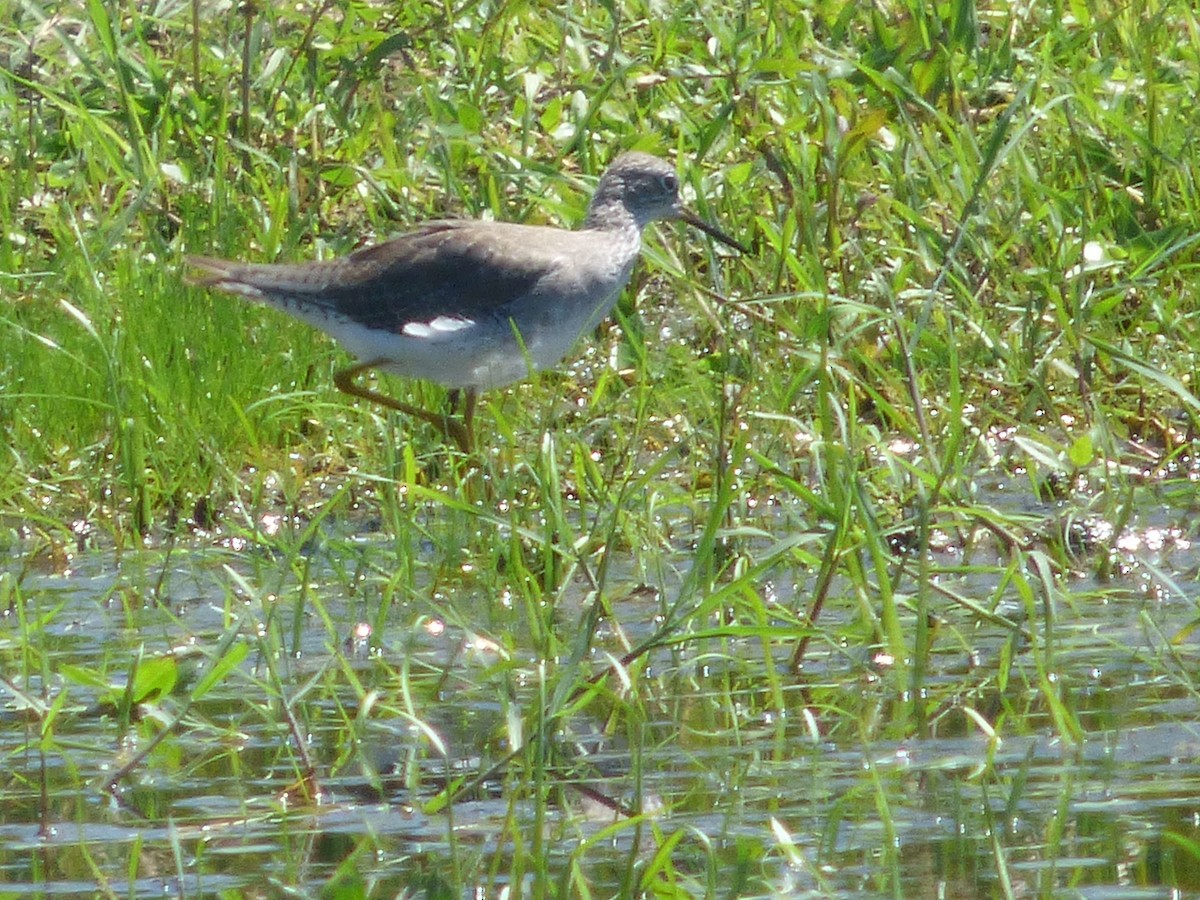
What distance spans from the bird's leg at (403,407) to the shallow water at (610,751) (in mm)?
1096

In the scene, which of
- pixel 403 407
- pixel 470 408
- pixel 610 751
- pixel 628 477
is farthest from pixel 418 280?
pixel 610 751

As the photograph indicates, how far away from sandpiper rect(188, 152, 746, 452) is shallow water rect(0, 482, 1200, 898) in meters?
1.41

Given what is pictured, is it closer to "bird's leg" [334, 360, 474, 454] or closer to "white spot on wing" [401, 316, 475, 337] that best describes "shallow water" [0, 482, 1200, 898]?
"bird's leg" [334, 360, 474, 454]

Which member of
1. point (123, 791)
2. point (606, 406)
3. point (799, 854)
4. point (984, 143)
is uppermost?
point (984, 143)

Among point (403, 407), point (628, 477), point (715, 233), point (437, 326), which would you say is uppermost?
point (715, 233)

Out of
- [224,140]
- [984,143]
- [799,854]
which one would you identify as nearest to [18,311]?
[224,140]

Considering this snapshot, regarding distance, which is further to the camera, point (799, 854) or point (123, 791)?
point (123, 791)

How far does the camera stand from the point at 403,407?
21.1ft

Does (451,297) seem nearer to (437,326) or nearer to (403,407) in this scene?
(437,326)

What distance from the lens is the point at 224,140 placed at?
7715 millimetres

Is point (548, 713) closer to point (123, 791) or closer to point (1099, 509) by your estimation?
point (123, 791)

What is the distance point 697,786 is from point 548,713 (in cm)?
34

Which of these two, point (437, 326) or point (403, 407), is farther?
point (437, 326)

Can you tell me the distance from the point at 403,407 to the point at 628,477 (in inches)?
71.9
